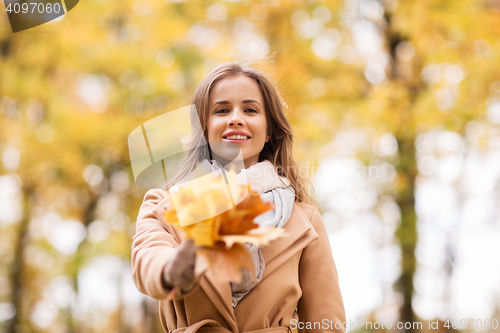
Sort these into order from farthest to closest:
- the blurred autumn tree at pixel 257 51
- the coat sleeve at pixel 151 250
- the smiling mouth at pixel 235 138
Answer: the blurred autumn tree at pixel 257 51 → the smiling mouth at pixel 235 138 → the coat sleeve at pixel 151 250

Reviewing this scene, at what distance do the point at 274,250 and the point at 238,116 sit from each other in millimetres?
540

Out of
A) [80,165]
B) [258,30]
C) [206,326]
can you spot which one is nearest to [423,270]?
[258,30]

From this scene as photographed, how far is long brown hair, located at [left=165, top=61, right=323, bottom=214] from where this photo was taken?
1.81 meters

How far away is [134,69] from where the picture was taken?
18.7 feet

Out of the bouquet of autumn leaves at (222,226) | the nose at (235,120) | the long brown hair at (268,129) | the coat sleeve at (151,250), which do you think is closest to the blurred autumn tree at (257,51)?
the long brown hair at (268,129)

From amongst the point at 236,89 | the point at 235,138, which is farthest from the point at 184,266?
the point at 236,89

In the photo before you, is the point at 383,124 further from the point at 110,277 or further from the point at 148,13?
the point at 110,277

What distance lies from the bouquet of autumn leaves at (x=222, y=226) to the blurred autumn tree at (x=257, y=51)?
12.8 ft

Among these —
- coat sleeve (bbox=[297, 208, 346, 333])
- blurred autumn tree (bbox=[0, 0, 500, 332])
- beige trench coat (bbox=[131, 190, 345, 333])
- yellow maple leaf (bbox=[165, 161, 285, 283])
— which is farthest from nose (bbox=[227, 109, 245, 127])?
blurred autumn tree (bbox=[0, 0, 500, 332])

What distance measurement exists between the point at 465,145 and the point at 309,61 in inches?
88.4

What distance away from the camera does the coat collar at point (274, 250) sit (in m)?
1.45

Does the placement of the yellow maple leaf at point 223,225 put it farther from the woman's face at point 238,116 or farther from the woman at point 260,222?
the woman's face at point 238,116

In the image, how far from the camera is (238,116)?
5.58 ft

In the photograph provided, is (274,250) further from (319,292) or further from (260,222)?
(319,292)
